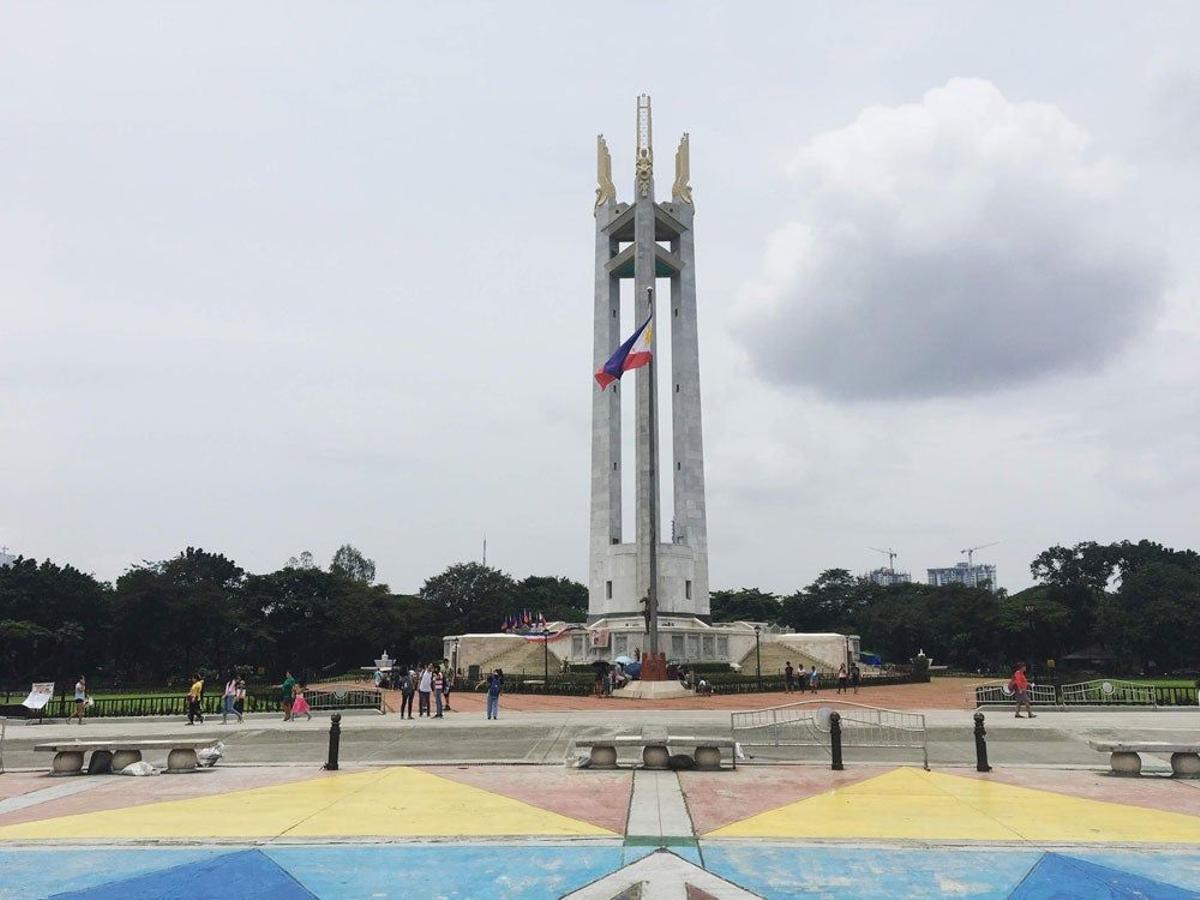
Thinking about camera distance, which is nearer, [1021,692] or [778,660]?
[1021,692]

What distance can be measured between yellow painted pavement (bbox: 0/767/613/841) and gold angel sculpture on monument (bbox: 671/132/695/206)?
6693 centimetres

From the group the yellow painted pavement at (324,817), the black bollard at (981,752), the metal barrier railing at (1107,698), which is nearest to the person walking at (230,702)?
the yellow painted pavement at (324,817)

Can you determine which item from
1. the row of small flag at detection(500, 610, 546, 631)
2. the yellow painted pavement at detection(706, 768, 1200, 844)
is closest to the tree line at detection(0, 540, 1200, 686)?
the row of small flag at detection(500, 610, 546, 631)

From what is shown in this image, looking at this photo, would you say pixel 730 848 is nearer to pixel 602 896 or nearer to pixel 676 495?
pixel 602 896

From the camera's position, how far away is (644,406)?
66.0 m

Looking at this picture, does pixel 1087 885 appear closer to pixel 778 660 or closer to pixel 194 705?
pixel 194 705

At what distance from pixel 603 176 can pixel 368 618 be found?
44163 millimetres

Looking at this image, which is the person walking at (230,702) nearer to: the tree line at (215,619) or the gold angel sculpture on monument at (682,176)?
the tree line at (215,619)

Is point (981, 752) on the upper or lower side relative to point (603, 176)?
lower

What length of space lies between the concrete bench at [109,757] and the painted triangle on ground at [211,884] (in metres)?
7.74

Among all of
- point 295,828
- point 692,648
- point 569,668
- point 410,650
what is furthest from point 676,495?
point 295,828

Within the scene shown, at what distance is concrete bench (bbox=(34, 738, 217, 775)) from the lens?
653 inches

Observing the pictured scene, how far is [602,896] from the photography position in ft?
28.1

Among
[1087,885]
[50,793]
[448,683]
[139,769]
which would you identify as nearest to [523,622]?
[448,683]
